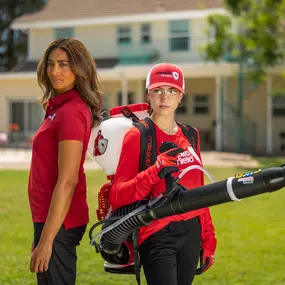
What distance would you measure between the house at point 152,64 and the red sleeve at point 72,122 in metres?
24.0

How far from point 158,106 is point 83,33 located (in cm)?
3037

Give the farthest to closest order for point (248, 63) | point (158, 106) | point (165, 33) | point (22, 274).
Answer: point (165, 33)
point (248, 63)
point (22, 274)
point (158, 106)

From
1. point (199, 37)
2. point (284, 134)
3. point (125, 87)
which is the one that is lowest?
point (284, 134)

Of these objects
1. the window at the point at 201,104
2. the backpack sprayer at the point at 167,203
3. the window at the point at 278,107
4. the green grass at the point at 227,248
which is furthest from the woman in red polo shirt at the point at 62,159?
the window at the point at 201,104

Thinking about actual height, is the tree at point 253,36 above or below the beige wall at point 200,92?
above

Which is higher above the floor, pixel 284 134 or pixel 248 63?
pixel 248 63

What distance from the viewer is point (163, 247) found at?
3551mm

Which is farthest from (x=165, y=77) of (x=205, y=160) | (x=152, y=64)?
(x=152, y=64)

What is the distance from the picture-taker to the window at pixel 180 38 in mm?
31047

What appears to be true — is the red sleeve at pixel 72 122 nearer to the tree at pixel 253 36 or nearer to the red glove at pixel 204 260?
the red glove at pixel 204 260

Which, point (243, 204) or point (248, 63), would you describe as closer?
point (243, 204)

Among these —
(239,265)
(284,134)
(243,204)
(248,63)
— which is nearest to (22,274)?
(239,265)

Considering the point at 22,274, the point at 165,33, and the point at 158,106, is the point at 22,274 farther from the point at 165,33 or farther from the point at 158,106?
the point at 165,33

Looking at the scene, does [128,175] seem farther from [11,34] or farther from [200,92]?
[11,34]
